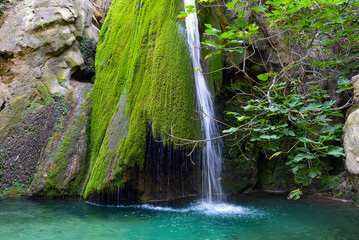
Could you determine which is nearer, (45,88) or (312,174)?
(312,174)

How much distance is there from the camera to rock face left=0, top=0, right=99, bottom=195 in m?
6.81

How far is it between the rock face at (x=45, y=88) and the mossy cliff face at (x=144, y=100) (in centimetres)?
90

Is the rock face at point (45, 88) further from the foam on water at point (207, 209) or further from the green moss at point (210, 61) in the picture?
the green moss at point (210, 61)

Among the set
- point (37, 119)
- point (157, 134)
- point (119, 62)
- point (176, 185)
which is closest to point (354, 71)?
point (157, 134)

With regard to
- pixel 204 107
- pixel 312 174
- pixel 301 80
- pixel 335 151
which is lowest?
pixel 312 174

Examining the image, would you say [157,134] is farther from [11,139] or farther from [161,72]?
[11,139]

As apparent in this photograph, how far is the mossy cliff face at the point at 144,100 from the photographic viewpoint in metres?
5.37

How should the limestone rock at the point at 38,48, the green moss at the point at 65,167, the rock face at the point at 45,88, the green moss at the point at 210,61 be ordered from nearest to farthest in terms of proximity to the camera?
the green moss at the point at 210,61
the green moss at the point at 65,167
the rock face at the point at 45,88
the limestone rock at the point at 38,48

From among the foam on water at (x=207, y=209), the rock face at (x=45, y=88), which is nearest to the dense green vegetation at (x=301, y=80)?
the foam on water at (x=207, y=209)

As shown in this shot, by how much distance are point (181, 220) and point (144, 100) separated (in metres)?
2.52

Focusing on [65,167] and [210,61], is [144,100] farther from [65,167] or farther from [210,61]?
[65,167]

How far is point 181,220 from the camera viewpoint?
4516mm

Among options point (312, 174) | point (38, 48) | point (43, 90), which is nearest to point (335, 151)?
point (312, 174)

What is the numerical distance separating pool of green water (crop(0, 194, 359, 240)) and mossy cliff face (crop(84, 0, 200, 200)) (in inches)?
30.9
